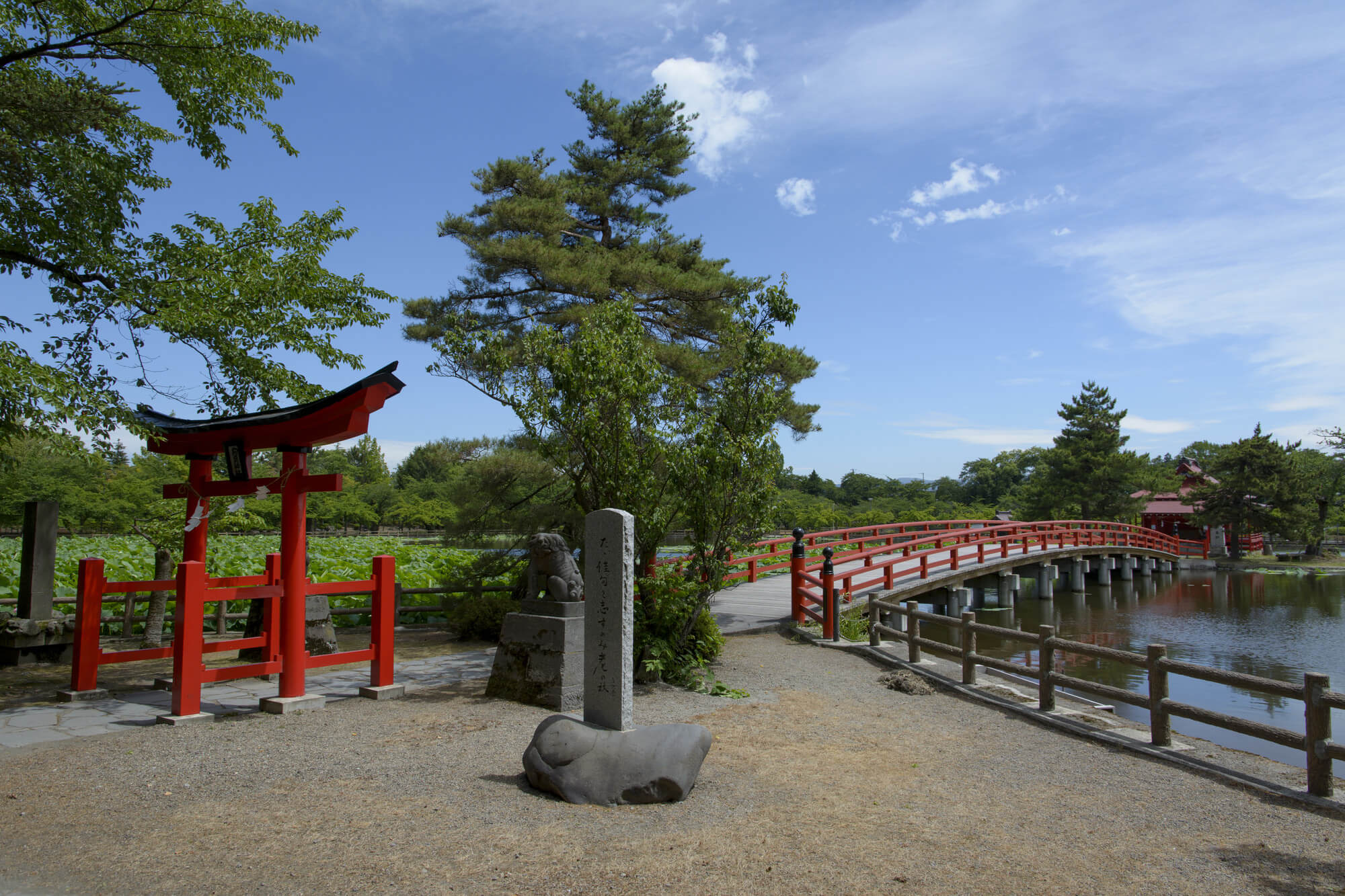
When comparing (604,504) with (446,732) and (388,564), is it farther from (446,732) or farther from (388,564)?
(446,732)

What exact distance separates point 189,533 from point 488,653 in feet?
13.5

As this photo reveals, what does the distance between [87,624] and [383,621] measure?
8.69 feet

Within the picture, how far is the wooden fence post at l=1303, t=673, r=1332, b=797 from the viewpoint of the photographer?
5.25 metres

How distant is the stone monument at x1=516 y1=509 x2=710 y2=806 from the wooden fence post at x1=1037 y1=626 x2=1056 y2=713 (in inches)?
168

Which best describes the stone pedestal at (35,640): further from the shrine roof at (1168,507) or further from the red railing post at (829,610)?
the shrine roof at (1168,507)

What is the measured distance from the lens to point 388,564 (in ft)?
24.8

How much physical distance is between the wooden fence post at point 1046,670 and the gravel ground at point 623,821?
0.93 metres

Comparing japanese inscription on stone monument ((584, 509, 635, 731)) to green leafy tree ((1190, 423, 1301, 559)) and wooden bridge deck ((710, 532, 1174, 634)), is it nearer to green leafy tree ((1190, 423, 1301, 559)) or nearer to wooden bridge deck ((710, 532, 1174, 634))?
wooden bridge deck ((710, 532, 1174, 634))

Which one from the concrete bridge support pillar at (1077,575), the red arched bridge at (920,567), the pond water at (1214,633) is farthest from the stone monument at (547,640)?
the concrete bridge support pillar at (1077,575)

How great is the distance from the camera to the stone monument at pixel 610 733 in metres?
4.79

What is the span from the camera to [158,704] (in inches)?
287

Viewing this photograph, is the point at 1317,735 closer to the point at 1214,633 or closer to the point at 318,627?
the point at 318,627

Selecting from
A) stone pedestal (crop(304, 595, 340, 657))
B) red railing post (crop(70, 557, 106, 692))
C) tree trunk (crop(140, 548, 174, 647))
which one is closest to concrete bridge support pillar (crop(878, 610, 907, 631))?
stone pedestal (crop(304, 595, 340, 657))

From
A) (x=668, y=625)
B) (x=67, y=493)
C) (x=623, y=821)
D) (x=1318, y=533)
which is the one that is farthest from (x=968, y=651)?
(x=1318, y=533)
